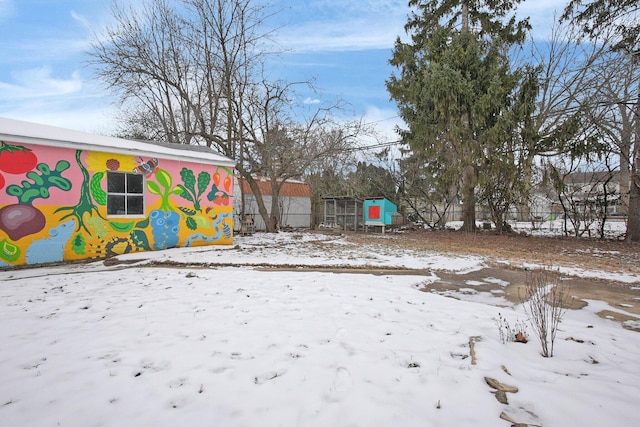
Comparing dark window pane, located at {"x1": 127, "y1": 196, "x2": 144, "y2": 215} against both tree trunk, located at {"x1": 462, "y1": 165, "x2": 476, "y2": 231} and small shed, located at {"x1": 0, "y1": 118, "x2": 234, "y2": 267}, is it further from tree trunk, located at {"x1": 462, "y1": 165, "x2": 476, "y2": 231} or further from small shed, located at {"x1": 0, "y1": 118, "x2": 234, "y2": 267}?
tree trunk, located at {"x1": 462, "y1": 165, "x2": 476, "y2": 231}

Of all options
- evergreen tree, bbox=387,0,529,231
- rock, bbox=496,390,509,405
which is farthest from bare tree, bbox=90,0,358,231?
rock, bbox=496,390,509,405

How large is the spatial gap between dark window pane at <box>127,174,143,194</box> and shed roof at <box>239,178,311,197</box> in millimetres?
10603

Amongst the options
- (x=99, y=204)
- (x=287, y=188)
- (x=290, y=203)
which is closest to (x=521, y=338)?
(x=99, y=204)

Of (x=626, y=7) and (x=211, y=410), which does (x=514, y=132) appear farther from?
(x=211, y=410)

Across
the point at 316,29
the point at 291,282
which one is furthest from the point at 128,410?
the point at 316,29

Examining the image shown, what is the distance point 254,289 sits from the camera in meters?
4.50

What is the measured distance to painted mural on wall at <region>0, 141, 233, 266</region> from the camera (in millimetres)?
6426

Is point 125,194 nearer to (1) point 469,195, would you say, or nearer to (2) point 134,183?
(2) point 134,183

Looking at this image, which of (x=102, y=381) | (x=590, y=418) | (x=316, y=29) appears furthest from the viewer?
(x=316, y=29)

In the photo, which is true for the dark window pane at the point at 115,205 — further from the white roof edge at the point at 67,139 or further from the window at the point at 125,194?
the white roof edge at the point at 67,139

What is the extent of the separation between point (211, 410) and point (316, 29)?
13630 mm

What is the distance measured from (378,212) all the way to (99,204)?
1256cm

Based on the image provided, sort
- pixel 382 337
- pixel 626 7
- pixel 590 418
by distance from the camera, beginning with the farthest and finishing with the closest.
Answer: pixel 626 7 < pixel 382 337 < pixel 590 418

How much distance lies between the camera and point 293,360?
241 cm
